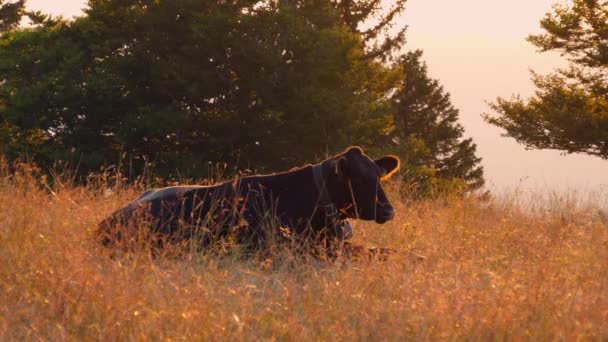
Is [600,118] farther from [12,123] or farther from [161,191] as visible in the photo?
[161,191]

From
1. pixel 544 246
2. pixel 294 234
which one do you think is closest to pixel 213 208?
pixel 294 234

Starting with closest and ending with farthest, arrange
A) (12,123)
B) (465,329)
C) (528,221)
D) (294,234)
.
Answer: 1. (465,329)
2. (294,234)
3. (528,221)
4. (12,123)

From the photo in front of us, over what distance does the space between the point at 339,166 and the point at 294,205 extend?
1.82 feet

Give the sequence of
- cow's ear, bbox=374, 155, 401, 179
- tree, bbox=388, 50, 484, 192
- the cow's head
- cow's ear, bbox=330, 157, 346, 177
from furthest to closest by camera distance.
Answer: tree, bbox=388, 50, 484, 192 → cow's ear, bbox=374, 155, 401, 179 → the cow's head → cow's ear, bbox=330, 157, 346, 177

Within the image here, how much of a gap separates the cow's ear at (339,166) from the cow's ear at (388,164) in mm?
657

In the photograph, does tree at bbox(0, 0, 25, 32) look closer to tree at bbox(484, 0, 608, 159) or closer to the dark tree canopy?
the dark tree canopy

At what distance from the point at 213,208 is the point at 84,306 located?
276cm

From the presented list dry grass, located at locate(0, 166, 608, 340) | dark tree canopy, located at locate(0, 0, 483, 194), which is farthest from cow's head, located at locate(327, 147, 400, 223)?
dark tree canopy, located at locate(0, 0, 483, 194)

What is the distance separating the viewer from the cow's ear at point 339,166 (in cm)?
706

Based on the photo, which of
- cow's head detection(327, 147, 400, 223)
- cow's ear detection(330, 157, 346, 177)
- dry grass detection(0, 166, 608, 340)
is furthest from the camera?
cow's head detection(327, 147, 400, 223)

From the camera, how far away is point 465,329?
423 cm

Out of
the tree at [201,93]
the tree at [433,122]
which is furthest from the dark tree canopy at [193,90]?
the tree at [433,122]

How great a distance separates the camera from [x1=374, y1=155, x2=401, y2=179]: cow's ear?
7750 mm

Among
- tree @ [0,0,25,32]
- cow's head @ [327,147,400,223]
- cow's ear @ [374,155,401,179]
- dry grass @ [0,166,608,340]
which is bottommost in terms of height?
dry grass @ [0,166,608,340]
